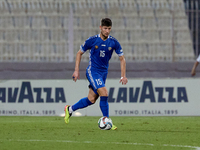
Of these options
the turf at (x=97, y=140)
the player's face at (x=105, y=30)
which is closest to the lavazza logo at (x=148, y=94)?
the turf at (x=97, y=140)

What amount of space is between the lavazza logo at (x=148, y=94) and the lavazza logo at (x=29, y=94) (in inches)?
53.6

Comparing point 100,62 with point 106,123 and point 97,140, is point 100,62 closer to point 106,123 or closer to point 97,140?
point 106,123

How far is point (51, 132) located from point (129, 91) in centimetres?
467

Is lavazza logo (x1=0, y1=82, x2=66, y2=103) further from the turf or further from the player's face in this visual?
the player's face

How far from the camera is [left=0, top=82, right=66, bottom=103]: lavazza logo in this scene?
36.8 ft

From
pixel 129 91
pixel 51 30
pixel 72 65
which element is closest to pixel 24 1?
pixel 51 30

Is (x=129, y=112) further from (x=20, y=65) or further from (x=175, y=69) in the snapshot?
(x=20, y=65)

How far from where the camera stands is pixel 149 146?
512 cm

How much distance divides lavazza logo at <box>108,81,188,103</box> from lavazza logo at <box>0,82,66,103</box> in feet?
4.47

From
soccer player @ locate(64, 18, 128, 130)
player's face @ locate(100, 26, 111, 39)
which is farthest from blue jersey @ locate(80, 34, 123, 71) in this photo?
player's face @ locate(100, 26, 111, 39)

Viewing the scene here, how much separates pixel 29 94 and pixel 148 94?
10.1 ft

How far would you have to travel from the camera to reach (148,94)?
11164 millimetres

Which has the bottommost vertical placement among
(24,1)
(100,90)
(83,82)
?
(83,82)

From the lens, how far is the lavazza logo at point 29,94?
1120 cm
